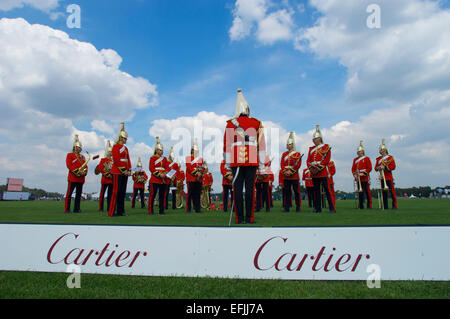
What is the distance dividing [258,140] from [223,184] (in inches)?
250

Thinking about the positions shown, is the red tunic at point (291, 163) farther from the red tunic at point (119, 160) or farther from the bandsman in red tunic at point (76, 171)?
the bandsman in red tunic at point (76, 171)

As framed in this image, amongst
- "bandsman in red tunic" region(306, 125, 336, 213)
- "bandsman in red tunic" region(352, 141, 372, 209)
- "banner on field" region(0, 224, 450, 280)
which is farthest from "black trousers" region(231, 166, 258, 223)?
"bandsman in red tunic" region(352, 141, 372, 209)

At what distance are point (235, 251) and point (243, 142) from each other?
3271 mm

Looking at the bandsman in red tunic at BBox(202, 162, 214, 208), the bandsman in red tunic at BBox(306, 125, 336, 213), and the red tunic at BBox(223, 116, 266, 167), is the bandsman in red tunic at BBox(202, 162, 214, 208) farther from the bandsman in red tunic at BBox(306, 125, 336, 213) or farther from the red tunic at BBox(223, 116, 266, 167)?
the red tunic at BBox(223, 116, 266, 167)

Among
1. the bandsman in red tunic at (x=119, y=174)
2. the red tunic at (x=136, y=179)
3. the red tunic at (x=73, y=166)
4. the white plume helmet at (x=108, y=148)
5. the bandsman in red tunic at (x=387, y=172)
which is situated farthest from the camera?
the red tunic at (x=136, y=179)

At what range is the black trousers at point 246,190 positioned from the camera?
596 centimetres

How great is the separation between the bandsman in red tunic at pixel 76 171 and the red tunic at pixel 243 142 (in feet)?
22.3

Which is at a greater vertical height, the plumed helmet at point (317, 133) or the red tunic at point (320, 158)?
the plumed helmet at point (317, 133)

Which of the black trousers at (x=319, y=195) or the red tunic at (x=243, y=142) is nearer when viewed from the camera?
the red tunic at (x=243, y=142)

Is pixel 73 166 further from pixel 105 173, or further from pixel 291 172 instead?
pixel 291 172

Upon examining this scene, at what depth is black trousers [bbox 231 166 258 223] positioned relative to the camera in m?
5.96

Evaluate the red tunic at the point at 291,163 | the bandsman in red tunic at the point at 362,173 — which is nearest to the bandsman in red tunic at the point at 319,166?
the red tunic at the point at 291,163

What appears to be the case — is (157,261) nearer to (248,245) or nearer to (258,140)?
(248,245)
